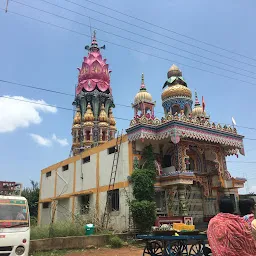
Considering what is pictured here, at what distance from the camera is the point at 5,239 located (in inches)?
330

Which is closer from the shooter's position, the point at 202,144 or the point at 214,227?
the point at 214,227

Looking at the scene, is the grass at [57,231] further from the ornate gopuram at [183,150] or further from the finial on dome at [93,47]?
the finial on dome at [93,47]

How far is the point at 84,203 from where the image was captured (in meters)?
22.8

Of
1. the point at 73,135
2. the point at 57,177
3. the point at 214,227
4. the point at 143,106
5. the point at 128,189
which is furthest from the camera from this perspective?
the point at 73,135

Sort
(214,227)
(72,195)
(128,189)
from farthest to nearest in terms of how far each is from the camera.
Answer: (72,195), (128,189), (214,227)

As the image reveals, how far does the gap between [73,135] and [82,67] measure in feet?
29.5

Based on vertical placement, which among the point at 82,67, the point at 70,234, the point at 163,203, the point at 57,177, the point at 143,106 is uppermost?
the point at 82,67

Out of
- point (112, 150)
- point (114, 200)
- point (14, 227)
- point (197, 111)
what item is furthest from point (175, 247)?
point (197, 111)

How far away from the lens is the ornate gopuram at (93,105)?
105 ft

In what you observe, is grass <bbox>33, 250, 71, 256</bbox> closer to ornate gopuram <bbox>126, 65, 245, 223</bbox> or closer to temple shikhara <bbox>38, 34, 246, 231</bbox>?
temple shikhara <bbox>38, 34, 246, 231</bbox>

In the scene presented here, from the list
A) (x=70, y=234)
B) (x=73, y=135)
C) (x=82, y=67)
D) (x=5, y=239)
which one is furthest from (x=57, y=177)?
(x=5, y=239)

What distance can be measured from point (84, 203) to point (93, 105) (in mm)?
14326

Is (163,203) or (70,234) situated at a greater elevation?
(163,203)

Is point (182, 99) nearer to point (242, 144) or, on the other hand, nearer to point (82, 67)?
point (242, 144)
